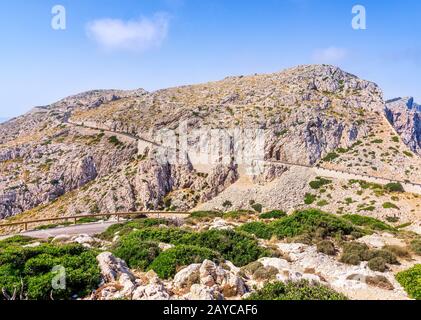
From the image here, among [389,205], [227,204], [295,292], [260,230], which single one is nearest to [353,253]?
[295,292]

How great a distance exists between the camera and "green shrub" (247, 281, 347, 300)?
11961 mm

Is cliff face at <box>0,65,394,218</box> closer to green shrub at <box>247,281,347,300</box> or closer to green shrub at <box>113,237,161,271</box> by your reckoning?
green shrub at <box>113,237,161,271</box>

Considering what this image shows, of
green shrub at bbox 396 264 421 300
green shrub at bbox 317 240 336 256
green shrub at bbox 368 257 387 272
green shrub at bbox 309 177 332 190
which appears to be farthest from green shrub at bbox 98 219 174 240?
green shrub at bbox 309 177 332 190

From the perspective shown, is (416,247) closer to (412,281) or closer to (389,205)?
(412,281)

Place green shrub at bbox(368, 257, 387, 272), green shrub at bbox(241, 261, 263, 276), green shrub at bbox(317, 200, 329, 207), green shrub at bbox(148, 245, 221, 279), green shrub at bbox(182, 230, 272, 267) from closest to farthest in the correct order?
green shrub at bbox(148, 245, 221, 279), green shrub at bbox(241, 261, 263, 276), green shrub at bbox(368, 257, 387, 272), green shrub at bbox(182, 230, 272, 267), green shrub at bbox(317, 200, 329, 207)

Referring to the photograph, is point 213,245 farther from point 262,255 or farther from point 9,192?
point 9,192

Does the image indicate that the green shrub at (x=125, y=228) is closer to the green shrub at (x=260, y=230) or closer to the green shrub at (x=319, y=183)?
the green shrub at (x=260, y=230)

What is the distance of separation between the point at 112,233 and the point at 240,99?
268 feet

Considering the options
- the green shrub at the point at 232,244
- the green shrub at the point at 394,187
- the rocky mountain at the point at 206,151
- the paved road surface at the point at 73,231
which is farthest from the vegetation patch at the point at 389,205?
the paved road surface at the point at 73,231

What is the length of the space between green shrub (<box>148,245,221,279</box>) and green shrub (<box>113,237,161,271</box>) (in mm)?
679

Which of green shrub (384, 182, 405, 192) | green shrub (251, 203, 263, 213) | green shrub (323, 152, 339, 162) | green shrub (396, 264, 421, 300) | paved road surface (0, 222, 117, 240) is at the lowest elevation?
green shrub (251, 203, 263, 213)

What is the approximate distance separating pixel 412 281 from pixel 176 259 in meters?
10.4

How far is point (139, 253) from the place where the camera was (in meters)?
17.6
